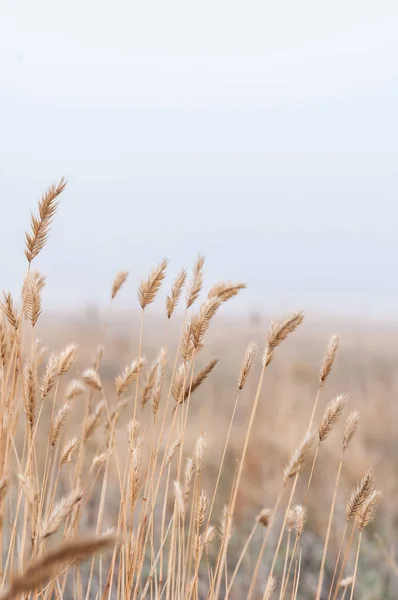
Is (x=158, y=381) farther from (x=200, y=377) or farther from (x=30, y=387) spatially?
(x=30, y=387)

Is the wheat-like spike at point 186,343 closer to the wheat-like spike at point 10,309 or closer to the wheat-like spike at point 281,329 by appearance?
the wheat-like spike at point 281,329

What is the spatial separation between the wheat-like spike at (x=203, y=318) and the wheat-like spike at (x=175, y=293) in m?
0.08

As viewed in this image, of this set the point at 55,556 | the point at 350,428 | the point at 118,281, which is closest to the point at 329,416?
the point at 350,428

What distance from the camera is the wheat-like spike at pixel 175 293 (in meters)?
1.30

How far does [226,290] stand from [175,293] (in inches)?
3.6

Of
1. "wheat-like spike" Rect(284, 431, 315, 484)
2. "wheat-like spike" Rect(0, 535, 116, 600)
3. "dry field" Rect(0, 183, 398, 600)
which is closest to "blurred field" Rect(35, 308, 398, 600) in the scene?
"dry field" Rect(0, 183, 398, 600)

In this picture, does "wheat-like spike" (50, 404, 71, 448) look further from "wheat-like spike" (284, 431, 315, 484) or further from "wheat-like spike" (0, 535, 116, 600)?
"wheat-like spike" (0, 535, 116, 600)

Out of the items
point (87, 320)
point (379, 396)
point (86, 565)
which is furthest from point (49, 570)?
point (87, 320)

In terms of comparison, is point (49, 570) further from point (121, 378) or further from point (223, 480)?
point (223, 480)

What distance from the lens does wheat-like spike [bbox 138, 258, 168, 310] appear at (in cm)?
131

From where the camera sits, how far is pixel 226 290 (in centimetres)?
131

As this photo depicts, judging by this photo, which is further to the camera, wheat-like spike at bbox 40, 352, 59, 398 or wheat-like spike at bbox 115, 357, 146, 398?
wheat-like spike at bbox 115, 357, 146, 398

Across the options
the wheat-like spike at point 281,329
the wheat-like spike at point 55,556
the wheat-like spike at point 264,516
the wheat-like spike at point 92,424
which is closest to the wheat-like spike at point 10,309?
the wheat-like spike at point 92,424

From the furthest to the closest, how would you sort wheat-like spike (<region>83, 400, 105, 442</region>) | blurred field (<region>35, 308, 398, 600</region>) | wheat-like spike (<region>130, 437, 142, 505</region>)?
blurred field (<region>35, 308, 398, 600</region>) → wheat-like spike (<region>83, 400, 105, 442</region>) → wheat-like spike (<region>130, 437, 142, 505</region>)
